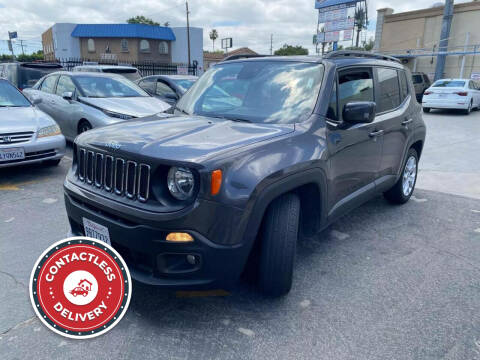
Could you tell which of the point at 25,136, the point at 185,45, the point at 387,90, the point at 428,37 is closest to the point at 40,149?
the point at 25,136

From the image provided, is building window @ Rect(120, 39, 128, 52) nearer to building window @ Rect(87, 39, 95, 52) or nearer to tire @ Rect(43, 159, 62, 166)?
building window @ Rect(87, 39, 95, 52)

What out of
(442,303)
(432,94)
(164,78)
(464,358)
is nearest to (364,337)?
(464,358)

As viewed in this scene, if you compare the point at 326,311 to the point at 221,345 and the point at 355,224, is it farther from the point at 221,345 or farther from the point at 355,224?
the point at 355,224

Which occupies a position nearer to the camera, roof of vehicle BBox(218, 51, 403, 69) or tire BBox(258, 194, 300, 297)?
tire BBox(258, 194, 300, 297)

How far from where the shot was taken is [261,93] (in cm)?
325

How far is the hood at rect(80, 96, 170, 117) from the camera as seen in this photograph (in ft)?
22.8

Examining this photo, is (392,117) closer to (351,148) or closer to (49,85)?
(351,148)

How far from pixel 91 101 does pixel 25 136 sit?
6.34 ft

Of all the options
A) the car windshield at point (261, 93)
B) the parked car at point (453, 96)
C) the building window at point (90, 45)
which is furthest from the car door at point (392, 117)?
the building window at point (90, 45)

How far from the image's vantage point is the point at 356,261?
341 cm

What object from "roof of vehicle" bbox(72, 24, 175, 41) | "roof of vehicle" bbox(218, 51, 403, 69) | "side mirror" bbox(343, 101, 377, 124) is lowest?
"side mirror" bbox(343, 101, 377, 124)

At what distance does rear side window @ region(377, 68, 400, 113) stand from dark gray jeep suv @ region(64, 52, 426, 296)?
→ 0.27m

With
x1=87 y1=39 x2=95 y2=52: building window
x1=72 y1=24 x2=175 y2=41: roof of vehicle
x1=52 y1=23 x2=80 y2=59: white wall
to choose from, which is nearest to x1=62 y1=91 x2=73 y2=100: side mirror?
x1=72 y1=24 x2=175 y2=41: roof of vehicle

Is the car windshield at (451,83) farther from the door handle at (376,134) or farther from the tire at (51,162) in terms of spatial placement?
the tire at (51,162)
